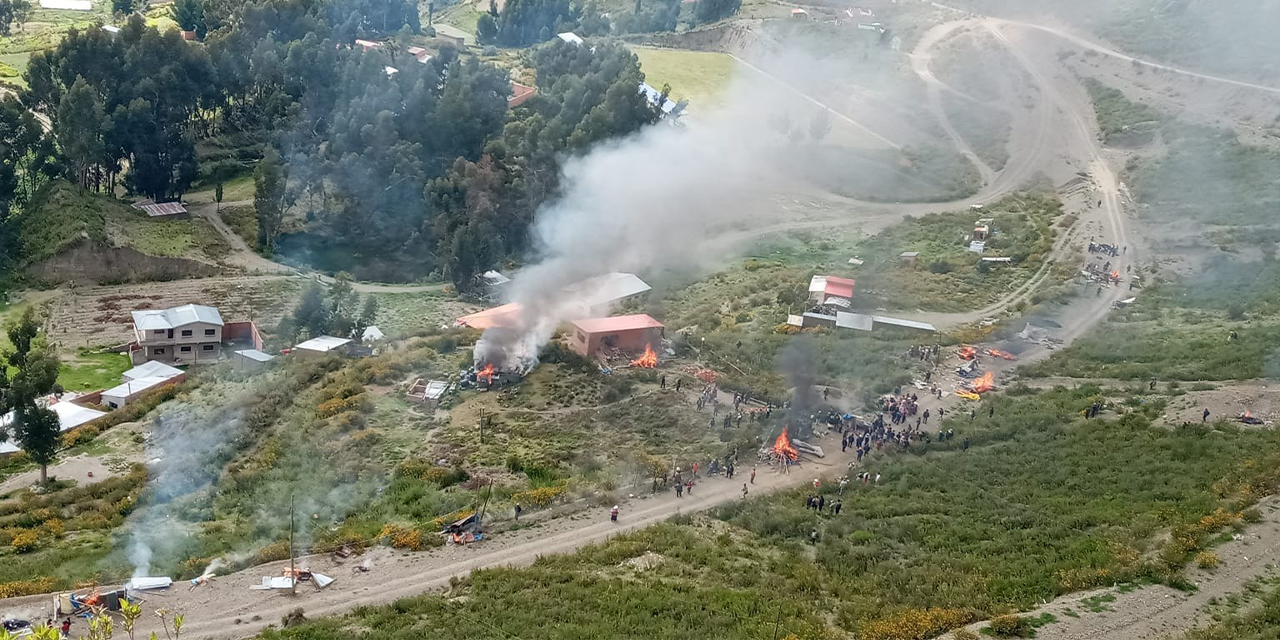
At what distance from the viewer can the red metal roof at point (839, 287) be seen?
2151 inches

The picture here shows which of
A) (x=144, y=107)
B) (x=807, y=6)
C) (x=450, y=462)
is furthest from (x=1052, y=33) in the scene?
(x=450, y=462)

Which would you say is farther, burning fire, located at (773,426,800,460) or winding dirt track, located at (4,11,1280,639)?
burning fire, located at (773,426,800,460)

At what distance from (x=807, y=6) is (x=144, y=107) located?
3024 inches

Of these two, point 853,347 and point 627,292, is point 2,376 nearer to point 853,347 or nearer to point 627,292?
point 627,292

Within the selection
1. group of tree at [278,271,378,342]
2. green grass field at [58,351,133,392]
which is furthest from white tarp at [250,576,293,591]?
green grass field at [58,351,133,392]

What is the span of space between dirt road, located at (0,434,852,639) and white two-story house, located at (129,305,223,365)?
25.5 m

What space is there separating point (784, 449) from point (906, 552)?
725 centimetres

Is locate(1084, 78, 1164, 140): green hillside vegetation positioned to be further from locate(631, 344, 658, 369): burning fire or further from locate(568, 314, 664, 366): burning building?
locate(631, 344, 658, 369): burning fire

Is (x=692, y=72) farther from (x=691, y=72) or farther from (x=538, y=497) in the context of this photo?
(x=538, y=497)

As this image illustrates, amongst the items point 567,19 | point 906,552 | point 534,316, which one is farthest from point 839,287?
point 567,19

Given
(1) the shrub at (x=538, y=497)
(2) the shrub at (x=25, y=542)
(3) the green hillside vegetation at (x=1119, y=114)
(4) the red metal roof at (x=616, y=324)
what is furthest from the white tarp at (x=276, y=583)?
(3) the green hillside vegetation at (x=1119, y=114)

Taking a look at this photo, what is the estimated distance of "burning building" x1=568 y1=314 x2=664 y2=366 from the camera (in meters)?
45.5

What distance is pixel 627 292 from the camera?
5462cm

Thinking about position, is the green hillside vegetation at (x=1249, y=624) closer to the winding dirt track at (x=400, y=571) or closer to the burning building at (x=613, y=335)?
the winding dirt track at (x=400, y=571)
